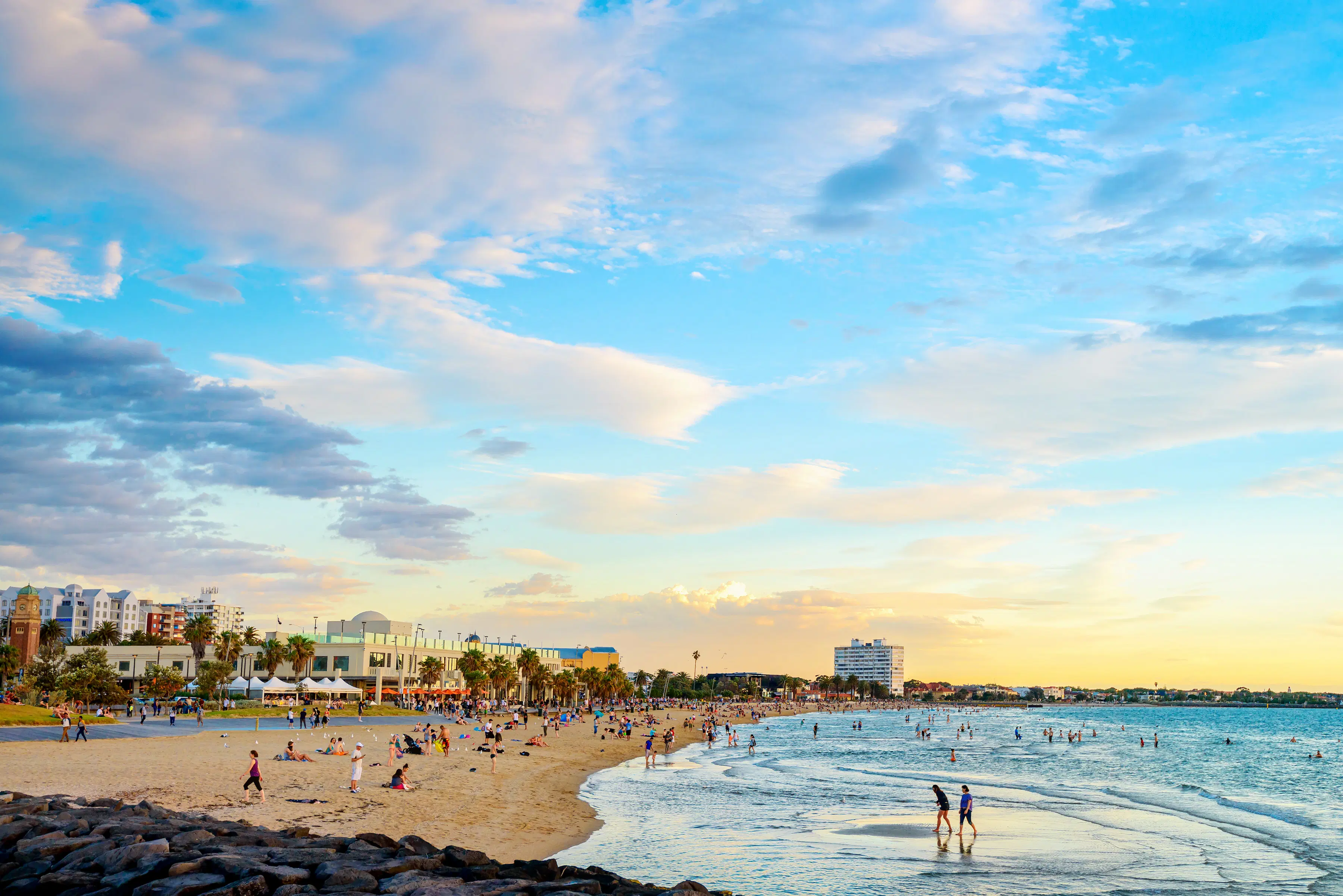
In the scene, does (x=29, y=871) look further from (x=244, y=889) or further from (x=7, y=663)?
(x=7, y=663)

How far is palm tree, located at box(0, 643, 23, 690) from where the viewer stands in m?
101

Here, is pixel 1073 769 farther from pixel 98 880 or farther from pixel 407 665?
pixel 407 665

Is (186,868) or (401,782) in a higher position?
(186,868)

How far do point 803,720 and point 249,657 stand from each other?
8920 cm

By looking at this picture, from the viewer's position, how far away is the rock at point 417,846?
61.7 feet

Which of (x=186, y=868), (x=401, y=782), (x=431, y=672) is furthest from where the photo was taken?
(x=431, y=672)

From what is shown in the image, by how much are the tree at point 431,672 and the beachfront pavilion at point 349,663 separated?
485 millimetres

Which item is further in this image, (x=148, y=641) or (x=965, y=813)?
(x=148, y=641)

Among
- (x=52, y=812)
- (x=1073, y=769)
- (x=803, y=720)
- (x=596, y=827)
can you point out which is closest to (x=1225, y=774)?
(x=1073, y=769)

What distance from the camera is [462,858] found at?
1777cm

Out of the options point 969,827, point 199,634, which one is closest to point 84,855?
point 969,827

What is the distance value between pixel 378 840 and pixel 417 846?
814 millimetres

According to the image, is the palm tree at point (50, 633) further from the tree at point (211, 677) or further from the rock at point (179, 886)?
the rock at point (179, 886)

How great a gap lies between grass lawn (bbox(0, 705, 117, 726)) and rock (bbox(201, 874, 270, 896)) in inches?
1639
